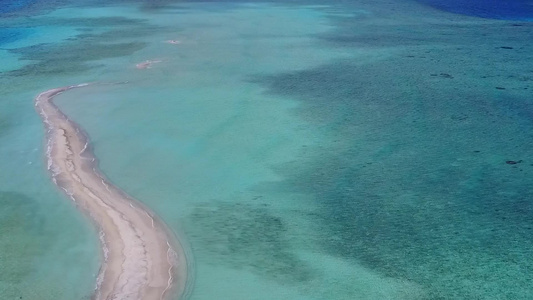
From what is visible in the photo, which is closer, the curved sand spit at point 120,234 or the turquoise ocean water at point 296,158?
the curved sand spit at point 120,234

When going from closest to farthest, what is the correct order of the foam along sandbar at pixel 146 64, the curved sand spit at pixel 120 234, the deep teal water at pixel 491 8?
the curved sand spit at pixel 120 234, the foam along sandbar at pixel 146 64, the deep teal water at pixel 491 8

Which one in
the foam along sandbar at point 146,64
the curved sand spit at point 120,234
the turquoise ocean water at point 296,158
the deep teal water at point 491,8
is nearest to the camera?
the curved sand spit at point 120,234

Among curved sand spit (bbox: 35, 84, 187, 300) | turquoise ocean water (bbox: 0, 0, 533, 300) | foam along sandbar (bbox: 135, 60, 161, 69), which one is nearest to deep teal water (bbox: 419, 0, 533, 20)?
turquoise ocean water (bbox: 0, 0, 533, 300)

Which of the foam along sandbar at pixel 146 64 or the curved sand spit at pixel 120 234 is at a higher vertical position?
the foam along sandbar at pixel 146 64

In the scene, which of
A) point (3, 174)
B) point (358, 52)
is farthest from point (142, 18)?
point (3, 174)

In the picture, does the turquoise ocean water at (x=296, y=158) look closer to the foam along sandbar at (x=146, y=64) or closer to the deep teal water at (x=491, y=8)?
the foam along sandbar at (x=146, y=64)

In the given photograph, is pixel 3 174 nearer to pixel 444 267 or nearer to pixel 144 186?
pixel 144 186

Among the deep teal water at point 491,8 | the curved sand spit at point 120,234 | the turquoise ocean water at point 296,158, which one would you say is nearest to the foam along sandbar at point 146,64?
the turquoise ocean water at point 296,158
